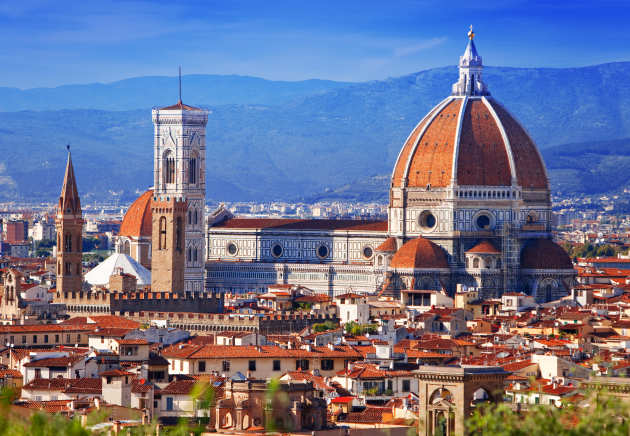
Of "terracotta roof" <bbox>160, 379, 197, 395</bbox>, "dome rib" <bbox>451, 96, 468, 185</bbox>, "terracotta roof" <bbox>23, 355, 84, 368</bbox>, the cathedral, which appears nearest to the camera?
"terracotta roof" <bbox>160, 379, 197, 395</bbox>

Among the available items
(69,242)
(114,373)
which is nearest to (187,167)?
(69,242)

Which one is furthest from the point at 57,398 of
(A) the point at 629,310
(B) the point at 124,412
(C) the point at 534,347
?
(A) the point at 629,310

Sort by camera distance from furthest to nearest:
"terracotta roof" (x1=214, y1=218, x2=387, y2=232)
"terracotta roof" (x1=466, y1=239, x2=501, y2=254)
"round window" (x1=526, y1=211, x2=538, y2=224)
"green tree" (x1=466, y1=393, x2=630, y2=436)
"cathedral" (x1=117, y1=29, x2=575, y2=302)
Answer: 1. "terracotta roof" (x1=214, y1=218, x2=387, y2=232)
2. "round window" (x1=526, y1=211, x2=538, y2=224)
3. "terracotta roof" (x1=466, y1=239, x2=501, y2=254)
4. "cathedral" (x1=117, y1=29, x2=575, y2=302)
5. "green tree" (x1=466, y1=393, x2=630, y2=436)

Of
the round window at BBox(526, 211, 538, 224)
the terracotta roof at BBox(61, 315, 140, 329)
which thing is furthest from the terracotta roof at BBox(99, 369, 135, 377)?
the round window at BBox(526, 211, 538, 224)

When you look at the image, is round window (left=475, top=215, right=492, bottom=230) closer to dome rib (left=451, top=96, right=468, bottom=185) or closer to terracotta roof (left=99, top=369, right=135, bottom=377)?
dome rib (left=451, top=96, right=468, bottom=185)

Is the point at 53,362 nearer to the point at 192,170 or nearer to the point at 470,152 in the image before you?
the point at 470,152

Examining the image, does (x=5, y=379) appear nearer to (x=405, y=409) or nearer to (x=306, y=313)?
(x=405, y=409)

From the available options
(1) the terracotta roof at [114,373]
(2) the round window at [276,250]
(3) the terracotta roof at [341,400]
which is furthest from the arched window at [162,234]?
(3) the terracotta roof at [341,400]
